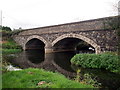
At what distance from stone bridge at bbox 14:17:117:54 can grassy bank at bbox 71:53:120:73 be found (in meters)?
3.80

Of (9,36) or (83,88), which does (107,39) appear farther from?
(9,36)

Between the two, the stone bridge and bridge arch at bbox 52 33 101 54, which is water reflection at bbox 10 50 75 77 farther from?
the stone bridge

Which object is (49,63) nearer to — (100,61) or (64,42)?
(100,61)

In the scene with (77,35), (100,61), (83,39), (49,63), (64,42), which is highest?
(77,35)

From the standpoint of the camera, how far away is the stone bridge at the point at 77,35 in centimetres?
1476

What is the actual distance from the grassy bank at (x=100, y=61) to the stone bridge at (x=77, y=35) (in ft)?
12.5

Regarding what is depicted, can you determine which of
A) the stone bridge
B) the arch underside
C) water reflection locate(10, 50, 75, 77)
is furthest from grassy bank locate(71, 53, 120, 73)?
the arch underside

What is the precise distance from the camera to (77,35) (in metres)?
18.3

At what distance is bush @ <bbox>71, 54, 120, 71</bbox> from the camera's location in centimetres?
1012

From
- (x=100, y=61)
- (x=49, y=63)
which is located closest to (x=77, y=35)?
(x=49, y=63)

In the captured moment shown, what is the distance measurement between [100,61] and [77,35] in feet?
25.4

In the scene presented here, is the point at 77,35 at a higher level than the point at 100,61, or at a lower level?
higher

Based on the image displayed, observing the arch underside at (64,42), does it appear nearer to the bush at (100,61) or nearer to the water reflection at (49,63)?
the water reflection at (49,63)

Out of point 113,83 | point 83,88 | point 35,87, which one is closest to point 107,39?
point 113,83
